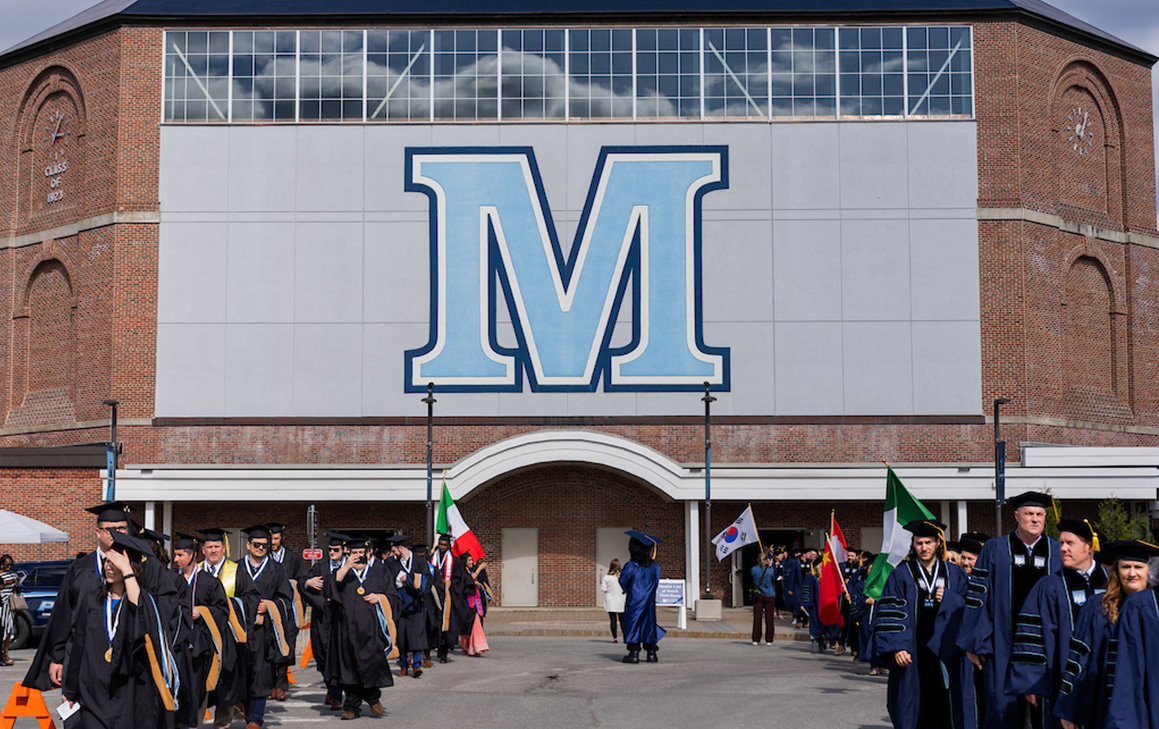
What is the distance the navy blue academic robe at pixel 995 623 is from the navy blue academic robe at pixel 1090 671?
1.39 meters

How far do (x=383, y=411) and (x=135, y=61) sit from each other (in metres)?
13.6

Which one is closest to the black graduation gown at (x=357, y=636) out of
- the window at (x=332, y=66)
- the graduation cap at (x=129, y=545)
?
the graduation cap at (x=129, y=545)

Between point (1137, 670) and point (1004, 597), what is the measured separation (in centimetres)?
218

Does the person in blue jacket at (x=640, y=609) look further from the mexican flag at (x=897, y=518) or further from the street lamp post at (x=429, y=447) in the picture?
the street lamp post at (x=429, y=447)

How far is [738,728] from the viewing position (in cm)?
1439

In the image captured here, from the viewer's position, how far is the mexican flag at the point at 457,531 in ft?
82.5

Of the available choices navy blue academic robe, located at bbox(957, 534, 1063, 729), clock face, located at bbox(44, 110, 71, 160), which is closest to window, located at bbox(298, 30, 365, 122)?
clock face, located at bbox(44, 110, 71, 160)

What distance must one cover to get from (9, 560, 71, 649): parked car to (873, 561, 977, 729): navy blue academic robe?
18.3 metres

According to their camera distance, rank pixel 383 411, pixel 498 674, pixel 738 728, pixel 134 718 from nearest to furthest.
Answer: pixel 134 718
pixel 738 728
pixel 498 674
pixel 383 411

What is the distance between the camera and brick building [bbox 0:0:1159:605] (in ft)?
134

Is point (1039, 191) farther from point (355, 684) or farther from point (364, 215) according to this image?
point (355, 684)

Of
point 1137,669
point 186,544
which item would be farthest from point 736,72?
point 1137,669

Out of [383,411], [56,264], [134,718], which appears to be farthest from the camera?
[56,264]

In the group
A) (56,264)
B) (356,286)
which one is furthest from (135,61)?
(356,286)
